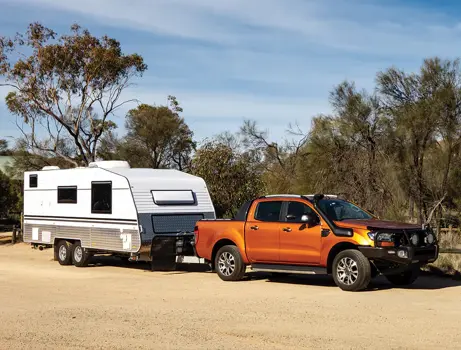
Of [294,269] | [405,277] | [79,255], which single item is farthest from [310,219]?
[79,255]

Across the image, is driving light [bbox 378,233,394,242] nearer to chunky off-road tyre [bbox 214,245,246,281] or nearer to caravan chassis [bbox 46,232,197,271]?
chunky off-road tyre [bbox 214,245,246,281]

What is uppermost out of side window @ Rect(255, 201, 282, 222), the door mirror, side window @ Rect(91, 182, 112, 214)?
side window @ Rect(91, 182, 112, 214)

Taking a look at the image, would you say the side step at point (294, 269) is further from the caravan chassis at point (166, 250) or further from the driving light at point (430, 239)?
the caravan chassis at point (166, 250)

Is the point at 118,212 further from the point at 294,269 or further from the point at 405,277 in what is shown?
the point at 405,277

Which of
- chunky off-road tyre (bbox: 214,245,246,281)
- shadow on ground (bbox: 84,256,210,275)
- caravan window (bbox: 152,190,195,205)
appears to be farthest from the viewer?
shadow on ground (bbox: 84,256,210,275)

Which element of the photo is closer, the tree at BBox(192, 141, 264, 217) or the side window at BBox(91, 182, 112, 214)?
the side window at BBox(91, 182, 112, 214)

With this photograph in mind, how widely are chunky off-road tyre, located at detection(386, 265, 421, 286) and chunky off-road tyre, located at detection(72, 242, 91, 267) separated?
782 centimetres

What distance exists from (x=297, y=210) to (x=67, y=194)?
7.20 m

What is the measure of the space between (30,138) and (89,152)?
2988 mm

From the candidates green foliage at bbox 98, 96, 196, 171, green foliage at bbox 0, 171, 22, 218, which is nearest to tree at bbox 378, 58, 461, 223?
green foliage at bbox 98, 96, 196, 171

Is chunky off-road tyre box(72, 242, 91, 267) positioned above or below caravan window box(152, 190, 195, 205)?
below

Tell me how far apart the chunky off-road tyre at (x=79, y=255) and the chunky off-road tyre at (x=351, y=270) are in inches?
291

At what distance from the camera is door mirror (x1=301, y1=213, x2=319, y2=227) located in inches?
529

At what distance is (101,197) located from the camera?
57.9 ft
